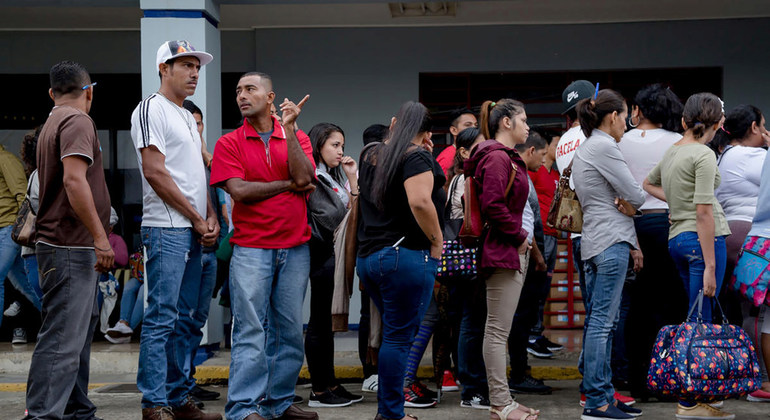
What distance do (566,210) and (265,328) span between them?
2.24 m

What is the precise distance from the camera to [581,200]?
18.8ft

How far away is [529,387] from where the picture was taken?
21.2 feet

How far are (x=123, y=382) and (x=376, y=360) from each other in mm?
2811

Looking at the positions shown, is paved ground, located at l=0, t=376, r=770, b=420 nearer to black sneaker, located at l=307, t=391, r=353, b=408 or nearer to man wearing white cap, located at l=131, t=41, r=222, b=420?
black sneaker, located at l=307, t=391, r=353, b=408

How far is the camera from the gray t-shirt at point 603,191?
18.0 feet

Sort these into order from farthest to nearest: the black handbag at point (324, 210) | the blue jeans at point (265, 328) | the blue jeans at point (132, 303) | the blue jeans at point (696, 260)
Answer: the blue jeans at point (132, 303)
the black handbag at point (324, 210)
the blue jeans at point (696, 260)
the blue jeans at point (265, 328)

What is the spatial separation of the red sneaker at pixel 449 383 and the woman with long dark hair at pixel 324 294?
0.79 meters

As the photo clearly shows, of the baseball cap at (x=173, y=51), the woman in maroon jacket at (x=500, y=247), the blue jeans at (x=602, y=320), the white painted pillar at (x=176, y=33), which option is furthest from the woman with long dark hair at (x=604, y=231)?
the white painted pillar at (x=176, y=33)

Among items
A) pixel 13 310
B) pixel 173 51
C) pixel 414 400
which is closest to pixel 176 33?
pixel 173 51

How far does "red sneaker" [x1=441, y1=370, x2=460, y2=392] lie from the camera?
263 inches

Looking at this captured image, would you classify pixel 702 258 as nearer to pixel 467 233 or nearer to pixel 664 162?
pixel 664 162

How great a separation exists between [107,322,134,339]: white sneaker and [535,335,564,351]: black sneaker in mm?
4088

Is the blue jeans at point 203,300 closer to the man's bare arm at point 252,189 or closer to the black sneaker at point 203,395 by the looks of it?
the black sneaker at point 203,395

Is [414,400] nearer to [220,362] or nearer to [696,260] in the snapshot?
[220,362]
